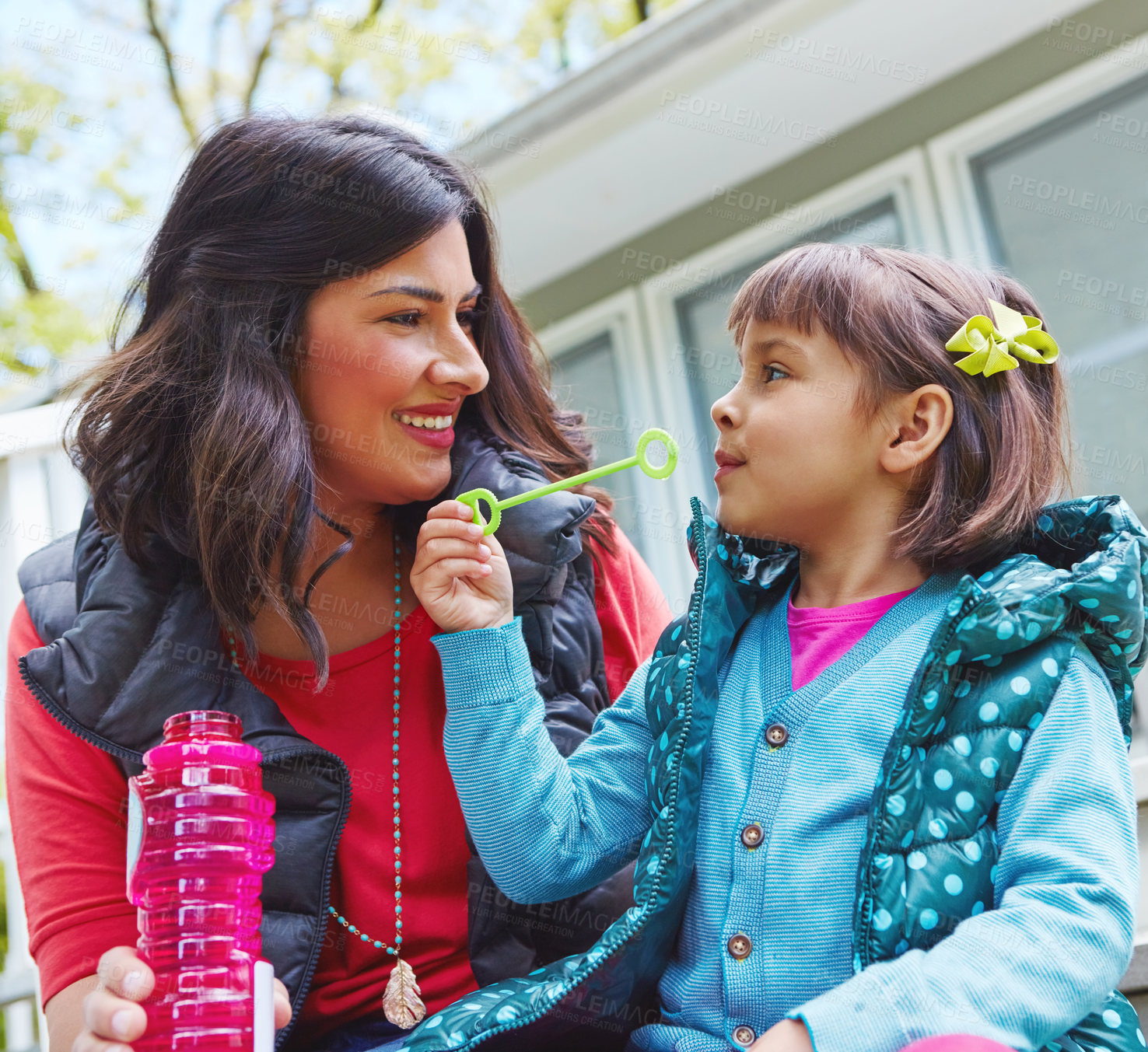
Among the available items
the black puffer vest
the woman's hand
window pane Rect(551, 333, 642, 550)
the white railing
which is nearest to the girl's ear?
the black puffer vest

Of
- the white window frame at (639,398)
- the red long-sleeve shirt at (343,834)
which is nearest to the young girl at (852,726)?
the red long-sleeve shirt at (343,834)

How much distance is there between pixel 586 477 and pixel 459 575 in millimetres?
225

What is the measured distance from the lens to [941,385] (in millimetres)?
1536

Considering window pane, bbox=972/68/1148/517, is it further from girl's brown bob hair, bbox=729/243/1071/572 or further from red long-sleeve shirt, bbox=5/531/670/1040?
red long-sleeve shirt, bbox=5/531/670/1040

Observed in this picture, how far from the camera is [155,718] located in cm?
161

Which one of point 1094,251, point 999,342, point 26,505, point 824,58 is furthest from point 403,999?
point 1094,251

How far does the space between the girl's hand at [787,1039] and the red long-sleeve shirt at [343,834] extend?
672 millimetres

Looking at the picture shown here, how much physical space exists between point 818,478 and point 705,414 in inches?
122

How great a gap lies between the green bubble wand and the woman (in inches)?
3.6

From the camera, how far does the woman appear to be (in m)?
1.63

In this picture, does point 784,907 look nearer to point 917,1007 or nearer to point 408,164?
point 917,1007

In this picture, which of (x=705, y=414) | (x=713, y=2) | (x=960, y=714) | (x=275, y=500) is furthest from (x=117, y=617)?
(x=705, y=414)

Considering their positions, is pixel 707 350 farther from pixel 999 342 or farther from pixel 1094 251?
pixel 999 342

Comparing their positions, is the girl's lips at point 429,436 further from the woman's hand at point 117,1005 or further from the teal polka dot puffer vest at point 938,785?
the woman's hand at point 117,1005
